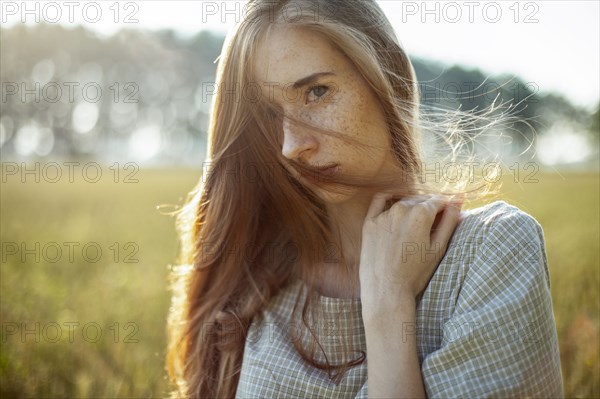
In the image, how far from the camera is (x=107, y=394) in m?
2.83

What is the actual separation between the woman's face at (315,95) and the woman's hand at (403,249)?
0.81ft

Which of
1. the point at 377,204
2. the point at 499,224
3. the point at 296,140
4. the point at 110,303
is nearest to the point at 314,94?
the point at 296,140

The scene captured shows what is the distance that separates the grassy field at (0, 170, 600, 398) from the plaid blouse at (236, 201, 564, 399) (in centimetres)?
47

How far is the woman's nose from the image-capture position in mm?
1958

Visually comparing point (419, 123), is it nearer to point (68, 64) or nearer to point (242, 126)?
point (242, 126)

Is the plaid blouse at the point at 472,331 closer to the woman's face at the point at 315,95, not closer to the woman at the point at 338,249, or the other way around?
the woman at the point at 338,249

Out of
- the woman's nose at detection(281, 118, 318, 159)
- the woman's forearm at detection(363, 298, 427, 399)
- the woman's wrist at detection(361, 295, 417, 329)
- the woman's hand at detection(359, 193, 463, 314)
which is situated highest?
the woman's nose at detection(281, 118, 318, 159)

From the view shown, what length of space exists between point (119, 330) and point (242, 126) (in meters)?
2.22

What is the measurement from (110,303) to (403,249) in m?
3.39

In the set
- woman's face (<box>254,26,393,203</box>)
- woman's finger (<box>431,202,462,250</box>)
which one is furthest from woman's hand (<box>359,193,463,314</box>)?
woman's face (<box>254,26,393,203</box>)

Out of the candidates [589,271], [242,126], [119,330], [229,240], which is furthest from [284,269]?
[589,271]

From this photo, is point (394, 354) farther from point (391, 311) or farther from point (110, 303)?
point (110, 303)

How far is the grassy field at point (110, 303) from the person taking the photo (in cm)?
304

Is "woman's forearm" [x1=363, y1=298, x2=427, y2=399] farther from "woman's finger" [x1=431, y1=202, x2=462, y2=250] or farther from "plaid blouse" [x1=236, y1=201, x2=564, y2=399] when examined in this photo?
"woman's finger" [x1=431, y1=202, x2=462, y2=250]
